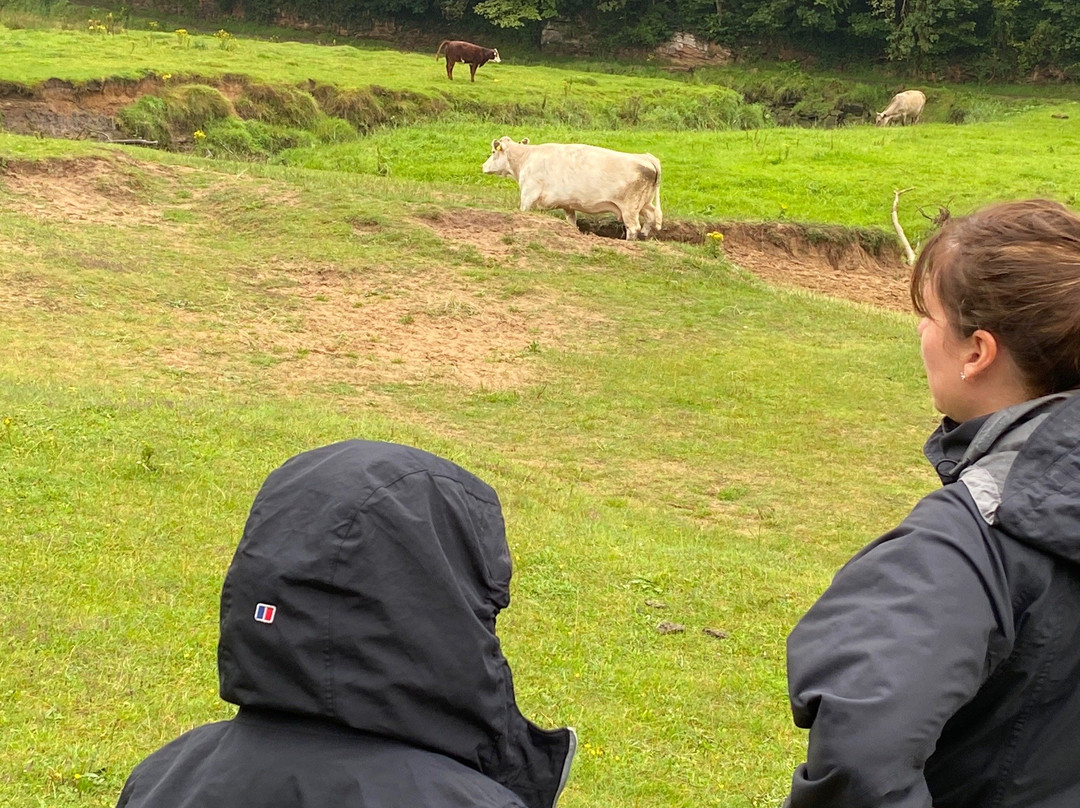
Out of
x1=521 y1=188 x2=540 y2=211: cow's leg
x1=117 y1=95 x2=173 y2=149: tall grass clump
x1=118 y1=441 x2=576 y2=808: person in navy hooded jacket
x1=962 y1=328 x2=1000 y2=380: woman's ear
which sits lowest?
x1=521 y1=188 x2=540 y2=211: cow's leg

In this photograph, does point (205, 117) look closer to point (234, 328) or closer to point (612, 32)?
point (234, 328)

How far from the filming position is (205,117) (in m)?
21.3

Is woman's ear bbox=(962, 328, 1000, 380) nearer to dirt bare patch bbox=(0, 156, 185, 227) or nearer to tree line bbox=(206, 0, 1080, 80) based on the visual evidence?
dirt bare patch bbox=(0, 156, 185, 227)

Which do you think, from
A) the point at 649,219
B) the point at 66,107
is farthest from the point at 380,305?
the point at 66,107

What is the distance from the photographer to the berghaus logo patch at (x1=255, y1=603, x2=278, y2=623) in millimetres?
1711

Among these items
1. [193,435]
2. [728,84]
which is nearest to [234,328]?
[193,435]

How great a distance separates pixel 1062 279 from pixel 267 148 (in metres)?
21.0

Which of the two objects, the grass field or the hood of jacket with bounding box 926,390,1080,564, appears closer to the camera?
the hood of jacket with bounding box 926,390,1080,564

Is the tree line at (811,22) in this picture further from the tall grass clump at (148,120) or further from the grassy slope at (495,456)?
the grassy slope at (495,456)

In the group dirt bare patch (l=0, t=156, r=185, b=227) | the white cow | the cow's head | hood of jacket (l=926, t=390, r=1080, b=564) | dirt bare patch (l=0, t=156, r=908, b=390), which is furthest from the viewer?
the cow's head

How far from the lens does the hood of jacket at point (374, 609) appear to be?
5.56 ft

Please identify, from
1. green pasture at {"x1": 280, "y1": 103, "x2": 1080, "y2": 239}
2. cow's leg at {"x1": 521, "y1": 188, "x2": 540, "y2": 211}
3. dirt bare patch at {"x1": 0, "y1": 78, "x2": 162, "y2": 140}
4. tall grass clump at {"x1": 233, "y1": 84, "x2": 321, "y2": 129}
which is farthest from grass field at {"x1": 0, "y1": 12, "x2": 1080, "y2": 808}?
tall grass clump at {"x1": 233, "y1": 84, "x2": 321, "y2": 129}

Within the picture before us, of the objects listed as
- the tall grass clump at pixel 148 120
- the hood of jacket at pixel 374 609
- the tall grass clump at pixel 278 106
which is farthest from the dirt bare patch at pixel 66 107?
the hood of jacket at pixel 374 609

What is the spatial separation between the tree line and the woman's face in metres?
39.9
